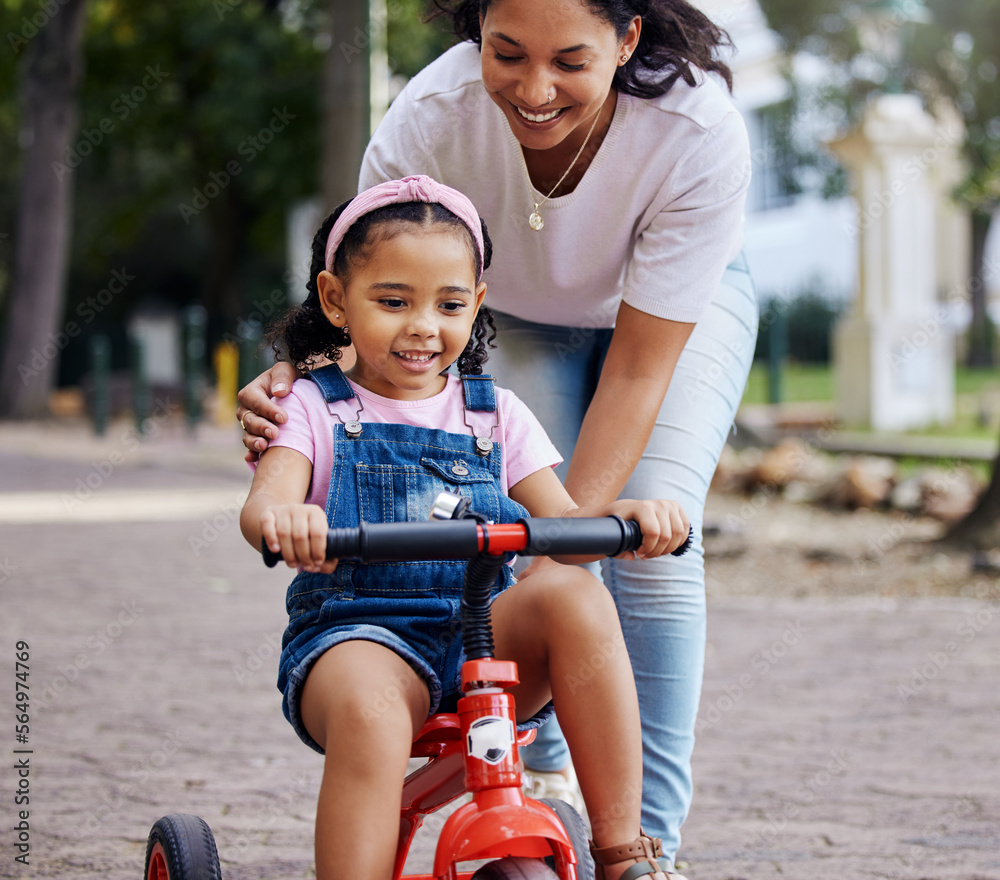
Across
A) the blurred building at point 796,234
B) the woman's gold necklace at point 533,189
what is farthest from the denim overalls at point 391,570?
the blurred building at point 796,234

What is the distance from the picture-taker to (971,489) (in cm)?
813

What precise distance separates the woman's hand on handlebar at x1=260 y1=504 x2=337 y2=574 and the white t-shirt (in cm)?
93

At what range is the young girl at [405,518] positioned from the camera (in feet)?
5.69

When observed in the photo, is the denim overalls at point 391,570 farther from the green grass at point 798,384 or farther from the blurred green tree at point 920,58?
the green grass at point 798,384

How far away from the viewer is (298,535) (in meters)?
1.67

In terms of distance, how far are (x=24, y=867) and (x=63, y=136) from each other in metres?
15.7

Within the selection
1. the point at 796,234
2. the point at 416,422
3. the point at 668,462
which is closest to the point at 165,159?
the point at 796,234

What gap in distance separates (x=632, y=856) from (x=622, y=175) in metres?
1.23

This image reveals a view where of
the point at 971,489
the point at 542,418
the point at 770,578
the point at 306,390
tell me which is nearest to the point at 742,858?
the point at 542,418

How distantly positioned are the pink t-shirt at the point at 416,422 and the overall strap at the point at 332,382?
0.01 metres

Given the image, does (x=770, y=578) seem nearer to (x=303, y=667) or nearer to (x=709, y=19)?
(x=709, y=19)

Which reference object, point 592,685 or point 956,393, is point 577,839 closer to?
point 592,685

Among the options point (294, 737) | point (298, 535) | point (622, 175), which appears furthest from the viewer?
point (294, 737)

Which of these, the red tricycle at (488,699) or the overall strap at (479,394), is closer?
the red tricycle at (488,699)
